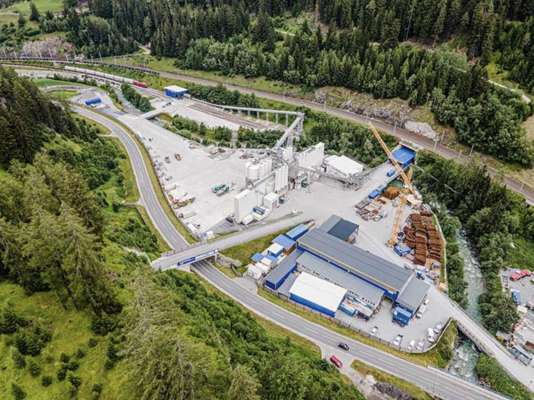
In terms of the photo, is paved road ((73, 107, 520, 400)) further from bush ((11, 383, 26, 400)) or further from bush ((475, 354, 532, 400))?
bush ((11, 383, 26, 400))

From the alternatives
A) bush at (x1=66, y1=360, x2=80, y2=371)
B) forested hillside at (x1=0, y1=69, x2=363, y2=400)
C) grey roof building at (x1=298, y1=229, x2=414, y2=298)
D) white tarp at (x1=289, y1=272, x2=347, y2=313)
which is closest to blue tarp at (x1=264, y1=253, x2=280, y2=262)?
grey roof building at (x1=298, y1=229, x2=414, y2=298)

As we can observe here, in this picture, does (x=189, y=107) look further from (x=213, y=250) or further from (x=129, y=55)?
(x=213, y=250)

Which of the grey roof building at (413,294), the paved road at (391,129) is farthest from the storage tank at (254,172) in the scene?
the paved road at (391,129)

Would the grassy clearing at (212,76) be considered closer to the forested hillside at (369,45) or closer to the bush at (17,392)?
the forested hillside at (369,45)

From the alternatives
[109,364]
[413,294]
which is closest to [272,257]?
[413,294]

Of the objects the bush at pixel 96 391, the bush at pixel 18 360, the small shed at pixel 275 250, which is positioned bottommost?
the small shed at pixel 275 250

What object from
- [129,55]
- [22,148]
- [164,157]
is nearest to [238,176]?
[164,157]

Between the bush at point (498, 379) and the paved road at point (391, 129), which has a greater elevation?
the paved road at point (391, 129)

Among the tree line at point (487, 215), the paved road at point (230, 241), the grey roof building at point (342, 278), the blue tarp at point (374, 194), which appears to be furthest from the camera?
the blue tarp at point (374, 194)
